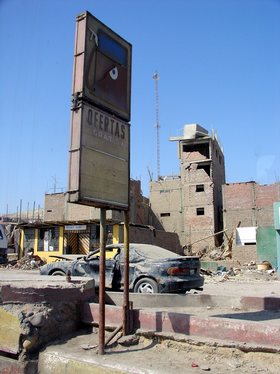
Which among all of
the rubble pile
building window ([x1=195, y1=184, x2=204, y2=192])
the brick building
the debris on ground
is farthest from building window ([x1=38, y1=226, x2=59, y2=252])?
building window ([x1=195, y1=184, x2=204, y2=192])

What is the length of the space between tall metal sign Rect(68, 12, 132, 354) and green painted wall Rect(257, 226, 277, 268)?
2810 cm

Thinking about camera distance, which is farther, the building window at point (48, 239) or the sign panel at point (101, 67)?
the building window at point (48, 239)

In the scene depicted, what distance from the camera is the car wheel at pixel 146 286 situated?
9.90 meters

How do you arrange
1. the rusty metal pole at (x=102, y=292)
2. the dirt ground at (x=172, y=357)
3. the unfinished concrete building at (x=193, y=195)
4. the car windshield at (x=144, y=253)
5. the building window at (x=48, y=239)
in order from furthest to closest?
1. the unfinished concrete building at (x=193, y=195)
2. the building window at (x=48, y=239)
3. the car windshield at (x=144, y=253)
4. the rusty metal pole at (x=102, y=292)
5. the dirt ground at (x=172, y=357)

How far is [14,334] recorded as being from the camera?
5371mm

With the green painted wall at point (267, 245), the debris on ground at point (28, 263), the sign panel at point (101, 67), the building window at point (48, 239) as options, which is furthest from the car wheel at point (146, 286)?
the building window at point (48, 239)

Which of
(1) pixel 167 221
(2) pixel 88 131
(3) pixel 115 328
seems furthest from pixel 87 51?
(1) pixel 167 221

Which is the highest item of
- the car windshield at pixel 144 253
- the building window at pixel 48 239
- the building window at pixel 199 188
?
the building window at pixel 199 188

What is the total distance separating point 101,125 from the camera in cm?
539

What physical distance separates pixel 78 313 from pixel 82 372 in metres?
1.54

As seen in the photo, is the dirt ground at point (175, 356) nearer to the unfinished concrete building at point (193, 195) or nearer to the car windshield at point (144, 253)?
the car windshield at point (144, 253)

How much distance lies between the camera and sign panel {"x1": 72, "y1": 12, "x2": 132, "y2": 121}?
16.8 feet

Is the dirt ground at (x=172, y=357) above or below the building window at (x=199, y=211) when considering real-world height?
below

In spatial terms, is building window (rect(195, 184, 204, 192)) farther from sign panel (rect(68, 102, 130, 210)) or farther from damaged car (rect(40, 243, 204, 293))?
sign panel (rect(68, 102, 130, 210))
